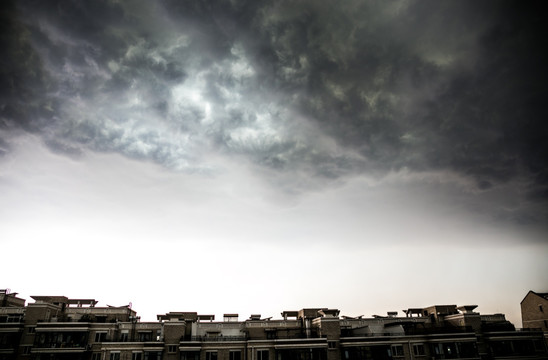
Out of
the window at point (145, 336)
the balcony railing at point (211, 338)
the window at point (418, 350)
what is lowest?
the window at point (418, 350)

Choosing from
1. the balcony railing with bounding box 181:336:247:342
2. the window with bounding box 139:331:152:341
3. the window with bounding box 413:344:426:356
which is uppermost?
the window with bounding box 139:331:152:341

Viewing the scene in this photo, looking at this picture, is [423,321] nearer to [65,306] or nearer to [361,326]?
[361,326]

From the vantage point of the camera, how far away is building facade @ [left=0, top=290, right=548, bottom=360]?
4725cm

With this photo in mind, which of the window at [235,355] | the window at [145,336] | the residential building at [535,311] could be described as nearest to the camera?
the window at [235,355]

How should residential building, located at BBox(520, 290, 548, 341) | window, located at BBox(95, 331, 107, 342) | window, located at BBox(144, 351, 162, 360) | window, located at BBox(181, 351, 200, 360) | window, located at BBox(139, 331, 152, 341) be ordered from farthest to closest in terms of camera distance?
1. residential building, located at BBox(520, 290, 548, 341)
2. window, located at BBox(139, 331, 152, 341)
3. window, located at BBox(95, 331, 107, 342)
4. window, located at BBox(181, 351, 200, 360)
5. window, located at BBox(144, 351, 162, 360)

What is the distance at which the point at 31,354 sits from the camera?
4828cm

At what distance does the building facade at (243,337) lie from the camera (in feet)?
155

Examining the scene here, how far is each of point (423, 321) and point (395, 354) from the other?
1034 centimetres

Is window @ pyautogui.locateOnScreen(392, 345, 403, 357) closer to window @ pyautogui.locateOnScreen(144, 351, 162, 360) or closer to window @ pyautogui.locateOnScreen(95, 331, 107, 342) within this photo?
window @ pyautogui.locateOnScreen(144, 351, 162, 360)

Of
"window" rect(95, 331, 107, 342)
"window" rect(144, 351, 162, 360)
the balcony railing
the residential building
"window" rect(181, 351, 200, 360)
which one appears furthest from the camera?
the residential building

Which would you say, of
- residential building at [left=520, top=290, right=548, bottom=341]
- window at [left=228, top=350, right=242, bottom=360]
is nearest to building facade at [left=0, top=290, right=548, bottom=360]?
window at [left=228, top=350, right=242, bottom=360]

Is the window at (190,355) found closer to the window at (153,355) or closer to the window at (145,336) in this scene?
the window at (153,355)

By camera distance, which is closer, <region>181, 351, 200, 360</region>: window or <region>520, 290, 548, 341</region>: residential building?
<region>181, 351, 200, 360</region>: window

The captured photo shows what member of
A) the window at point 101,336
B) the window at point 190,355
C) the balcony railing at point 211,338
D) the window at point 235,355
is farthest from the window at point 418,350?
the window at point 101,336
